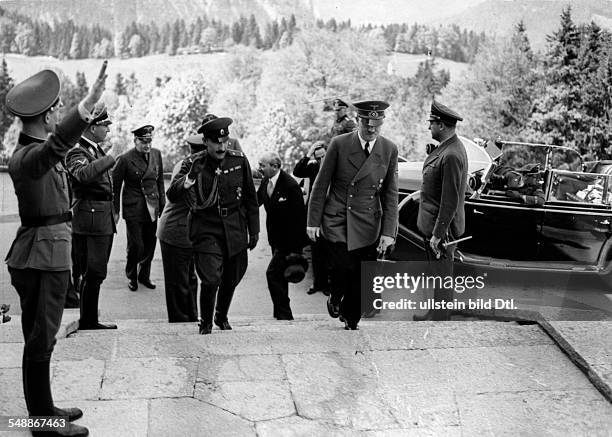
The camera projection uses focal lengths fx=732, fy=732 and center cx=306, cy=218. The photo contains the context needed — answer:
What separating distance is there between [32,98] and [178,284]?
325cm

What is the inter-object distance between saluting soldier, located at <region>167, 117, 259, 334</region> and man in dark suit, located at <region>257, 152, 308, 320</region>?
1.12 metres

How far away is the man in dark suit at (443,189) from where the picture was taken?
5.62 meters

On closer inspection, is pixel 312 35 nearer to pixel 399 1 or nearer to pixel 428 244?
pixel 399 1

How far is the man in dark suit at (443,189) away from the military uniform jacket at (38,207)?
3.03 metres

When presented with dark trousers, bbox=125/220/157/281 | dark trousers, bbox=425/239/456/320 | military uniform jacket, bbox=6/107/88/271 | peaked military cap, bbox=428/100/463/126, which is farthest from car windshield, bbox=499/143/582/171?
military uniform jacket, bbox=6/107/88/271

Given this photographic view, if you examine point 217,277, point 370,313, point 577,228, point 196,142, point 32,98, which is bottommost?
point 370,313

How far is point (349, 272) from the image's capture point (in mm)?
5148

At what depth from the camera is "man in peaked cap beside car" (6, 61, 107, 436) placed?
134 inches

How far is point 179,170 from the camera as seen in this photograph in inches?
213

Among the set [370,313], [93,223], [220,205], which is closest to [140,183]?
[93,223]

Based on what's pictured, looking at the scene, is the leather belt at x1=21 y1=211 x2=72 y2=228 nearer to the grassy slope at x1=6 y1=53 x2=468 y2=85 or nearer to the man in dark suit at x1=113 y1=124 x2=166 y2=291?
the man in dark suit at x1=113 y1=124 x2=166 y2=291

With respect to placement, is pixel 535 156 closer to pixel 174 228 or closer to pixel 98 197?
pixel 174 228

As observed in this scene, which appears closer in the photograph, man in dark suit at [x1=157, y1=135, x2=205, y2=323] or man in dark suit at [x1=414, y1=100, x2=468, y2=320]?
man in dark suit at [x1=414, y1=100, x2=468, y2=320]

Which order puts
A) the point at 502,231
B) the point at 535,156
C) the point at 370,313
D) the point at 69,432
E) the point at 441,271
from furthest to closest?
the point at 535,156
the point at 502,231
the point at 370,313
the point at 441,271
the point at 69,432
